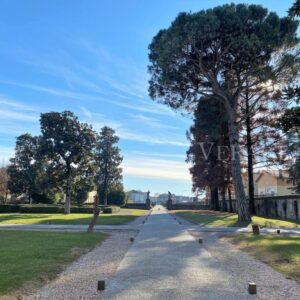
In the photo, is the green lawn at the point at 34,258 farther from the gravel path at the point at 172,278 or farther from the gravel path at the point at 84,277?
the gravel path at the point at 172,278

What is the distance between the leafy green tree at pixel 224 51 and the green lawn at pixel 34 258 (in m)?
14.4

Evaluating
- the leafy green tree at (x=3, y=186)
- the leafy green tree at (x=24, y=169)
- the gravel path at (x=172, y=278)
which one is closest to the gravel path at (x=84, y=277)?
the gravel path at (x=172, y=278)

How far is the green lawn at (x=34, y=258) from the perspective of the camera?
855cm

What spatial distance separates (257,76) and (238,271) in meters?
20.0

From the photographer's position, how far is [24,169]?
65.8 m

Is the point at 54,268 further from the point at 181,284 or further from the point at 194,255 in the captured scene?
the point at 194,255

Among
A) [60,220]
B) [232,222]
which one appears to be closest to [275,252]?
[232,222]

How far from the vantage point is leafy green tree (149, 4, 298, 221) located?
26172 millimetres

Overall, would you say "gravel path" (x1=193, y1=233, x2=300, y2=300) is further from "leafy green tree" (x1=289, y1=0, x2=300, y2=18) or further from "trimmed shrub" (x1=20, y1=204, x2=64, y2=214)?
"trimmed shrub" (x1=20, y1=204, x2=64, y2=214)

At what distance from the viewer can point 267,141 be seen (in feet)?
140

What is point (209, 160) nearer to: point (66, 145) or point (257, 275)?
point (66, 145)

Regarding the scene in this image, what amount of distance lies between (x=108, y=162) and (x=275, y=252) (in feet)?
211

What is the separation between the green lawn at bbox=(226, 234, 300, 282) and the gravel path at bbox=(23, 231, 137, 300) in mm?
4003

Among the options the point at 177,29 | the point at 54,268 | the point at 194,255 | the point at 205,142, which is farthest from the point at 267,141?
the point at 54,268
